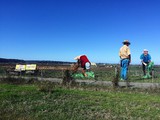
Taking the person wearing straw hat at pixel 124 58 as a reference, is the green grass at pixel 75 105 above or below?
below

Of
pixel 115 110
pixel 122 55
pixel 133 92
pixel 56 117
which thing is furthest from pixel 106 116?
pixel 122 55

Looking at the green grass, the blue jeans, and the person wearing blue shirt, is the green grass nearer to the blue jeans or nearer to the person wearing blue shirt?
the blue jeans

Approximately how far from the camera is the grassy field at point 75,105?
31.5 feet

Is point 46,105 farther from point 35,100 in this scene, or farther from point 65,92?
point 65,92

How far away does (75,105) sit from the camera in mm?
10820

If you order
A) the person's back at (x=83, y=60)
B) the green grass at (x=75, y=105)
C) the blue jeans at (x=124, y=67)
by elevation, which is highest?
the person's back at (x=83, y=60)

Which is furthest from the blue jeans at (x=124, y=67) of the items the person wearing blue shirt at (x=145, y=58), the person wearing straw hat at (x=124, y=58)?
the person wearing blue shirt at (x=145, y=58)

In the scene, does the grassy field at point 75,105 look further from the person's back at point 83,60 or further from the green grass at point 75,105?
the person's back at point 83,60

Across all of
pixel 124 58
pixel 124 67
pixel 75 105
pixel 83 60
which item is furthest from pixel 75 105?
pixel 83 60

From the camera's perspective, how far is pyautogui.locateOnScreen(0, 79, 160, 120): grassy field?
9609 millimetres

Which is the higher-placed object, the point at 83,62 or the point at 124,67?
the point at 83,62

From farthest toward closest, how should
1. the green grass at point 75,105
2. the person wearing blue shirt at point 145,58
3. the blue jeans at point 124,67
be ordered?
1. the person wearing blue shirt at point 145,58
2. the blue jeans at point 124,67
3. the green grass at point 75,105

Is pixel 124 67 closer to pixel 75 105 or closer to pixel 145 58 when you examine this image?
pixel 145 58

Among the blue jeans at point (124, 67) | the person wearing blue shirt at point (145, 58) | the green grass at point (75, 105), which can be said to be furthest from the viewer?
the person wearing blue shirt at point (145, 58)
